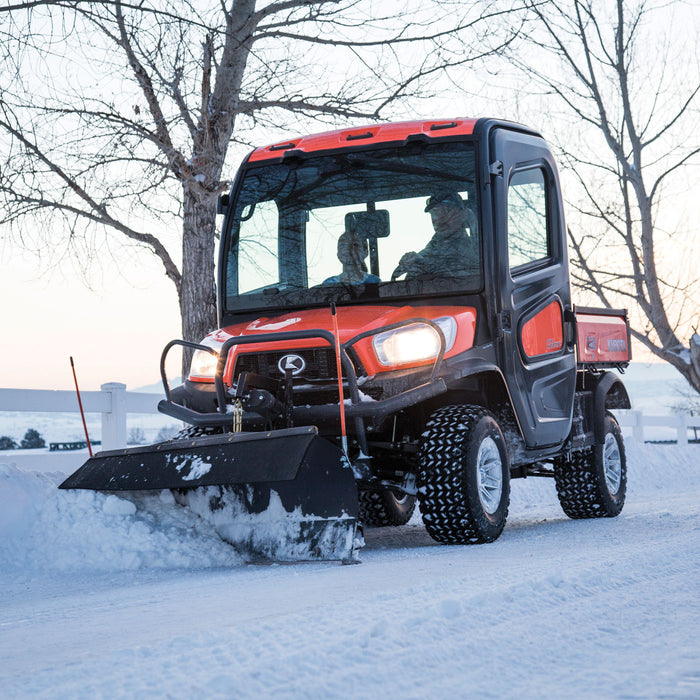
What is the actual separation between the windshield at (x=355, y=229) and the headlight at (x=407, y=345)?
55 cm

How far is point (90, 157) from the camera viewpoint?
1292cm

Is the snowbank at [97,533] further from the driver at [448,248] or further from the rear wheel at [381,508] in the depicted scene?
the rear wheel at [381,508]

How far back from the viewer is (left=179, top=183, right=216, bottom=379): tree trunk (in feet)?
42.4

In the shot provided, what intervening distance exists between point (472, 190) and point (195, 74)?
5.73m

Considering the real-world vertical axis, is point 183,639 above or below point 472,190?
below

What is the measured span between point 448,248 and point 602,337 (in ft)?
8.38

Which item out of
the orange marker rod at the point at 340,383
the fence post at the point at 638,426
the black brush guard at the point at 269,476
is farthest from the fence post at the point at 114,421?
the fence post at the point at 638,426

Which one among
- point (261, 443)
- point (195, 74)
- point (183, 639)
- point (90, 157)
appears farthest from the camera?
point (90, 157)

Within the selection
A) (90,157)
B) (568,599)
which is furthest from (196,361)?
(90,157)

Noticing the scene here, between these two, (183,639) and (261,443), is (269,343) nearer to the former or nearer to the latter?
(261,443)

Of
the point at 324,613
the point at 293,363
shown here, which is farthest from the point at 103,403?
the point at 324,613

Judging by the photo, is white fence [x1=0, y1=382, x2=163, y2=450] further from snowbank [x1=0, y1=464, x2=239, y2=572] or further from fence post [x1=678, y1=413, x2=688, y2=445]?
fence post [x1=678, y1=413, x2=688, y2=445]

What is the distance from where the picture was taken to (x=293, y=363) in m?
6.58

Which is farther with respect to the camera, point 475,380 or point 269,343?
point 475,380
